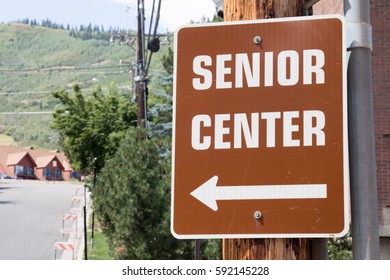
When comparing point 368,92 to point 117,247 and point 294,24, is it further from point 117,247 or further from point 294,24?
point 117,247

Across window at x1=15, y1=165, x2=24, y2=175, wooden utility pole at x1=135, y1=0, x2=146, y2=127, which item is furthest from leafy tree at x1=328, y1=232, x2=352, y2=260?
window at x1=15, y1=165, x2=24, y2=175

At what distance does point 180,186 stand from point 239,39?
1.94ft

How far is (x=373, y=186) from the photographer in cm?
283

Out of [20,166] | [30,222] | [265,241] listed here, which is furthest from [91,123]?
[20,166]

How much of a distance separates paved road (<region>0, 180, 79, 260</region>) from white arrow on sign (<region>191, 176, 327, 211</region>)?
87.0ft

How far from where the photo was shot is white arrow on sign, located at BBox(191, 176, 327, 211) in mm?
2812

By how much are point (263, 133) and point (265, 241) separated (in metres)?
0.41

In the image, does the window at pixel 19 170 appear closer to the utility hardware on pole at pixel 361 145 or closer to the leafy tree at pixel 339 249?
the leafy tree at pixel 339 249

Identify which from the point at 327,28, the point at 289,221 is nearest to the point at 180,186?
the point at 289,221

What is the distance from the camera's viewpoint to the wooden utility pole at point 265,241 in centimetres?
291

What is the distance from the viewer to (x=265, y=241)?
2916 mm

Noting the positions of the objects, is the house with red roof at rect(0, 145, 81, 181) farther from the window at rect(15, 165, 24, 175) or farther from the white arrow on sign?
the white arrow on sign
